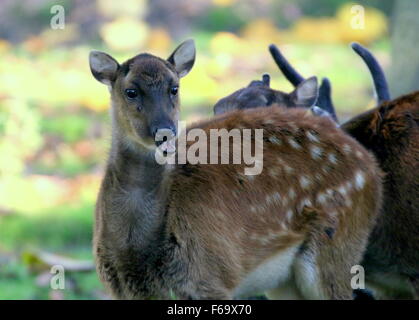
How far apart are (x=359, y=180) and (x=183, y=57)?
1.28 meters

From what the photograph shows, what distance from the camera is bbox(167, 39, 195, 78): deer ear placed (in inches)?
221

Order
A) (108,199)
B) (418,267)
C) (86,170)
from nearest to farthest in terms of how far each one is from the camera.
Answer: (108,199)
(418,267)
(86,170)

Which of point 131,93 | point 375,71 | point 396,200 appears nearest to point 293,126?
point 396,200

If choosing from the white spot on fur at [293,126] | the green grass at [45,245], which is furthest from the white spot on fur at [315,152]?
the green grass at [45,245]

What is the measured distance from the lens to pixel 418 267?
6016mm

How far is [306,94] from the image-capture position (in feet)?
22.5

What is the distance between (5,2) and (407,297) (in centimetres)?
1076

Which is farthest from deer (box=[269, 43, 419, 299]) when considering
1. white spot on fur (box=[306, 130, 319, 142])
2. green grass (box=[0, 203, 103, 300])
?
green grass (box=[0, 203, 103, 300])

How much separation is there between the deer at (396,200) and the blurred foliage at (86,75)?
3.13 meters

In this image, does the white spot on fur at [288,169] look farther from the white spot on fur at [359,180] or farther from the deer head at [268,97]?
the deer head at [268,97]

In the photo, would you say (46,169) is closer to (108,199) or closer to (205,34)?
(205,34)
